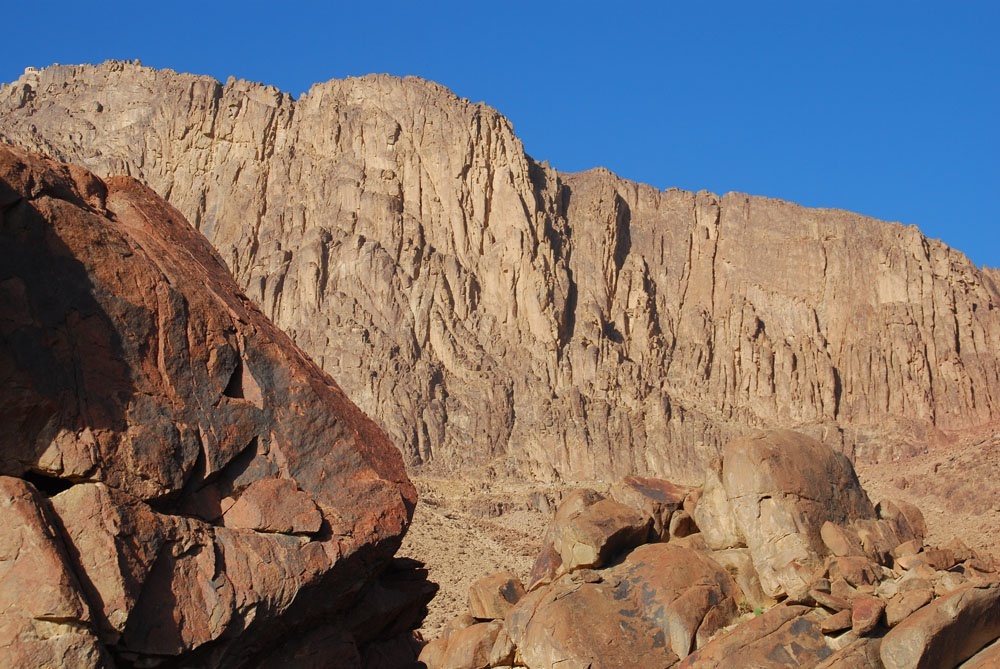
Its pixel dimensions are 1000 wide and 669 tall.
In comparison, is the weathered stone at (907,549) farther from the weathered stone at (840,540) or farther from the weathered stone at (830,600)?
the weathered stone at (830,600)

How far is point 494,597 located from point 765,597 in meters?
7.00

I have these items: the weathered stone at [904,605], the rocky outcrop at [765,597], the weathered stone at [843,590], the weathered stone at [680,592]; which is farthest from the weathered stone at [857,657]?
the weathered stone at [680,592]

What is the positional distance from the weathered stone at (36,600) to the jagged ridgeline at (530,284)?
76.1 meters

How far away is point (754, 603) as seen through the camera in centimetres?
2627

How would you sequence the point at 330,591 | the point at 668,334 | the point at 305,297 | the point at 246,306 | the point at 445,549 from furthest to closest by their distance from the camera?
the point at 668,334
the point at 305,297
the point at 445,549
the point at 246,306
the point at 330,591

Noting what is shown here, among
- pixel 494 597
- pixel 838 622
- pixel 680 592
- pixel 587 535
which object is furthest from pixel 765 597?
pixel 494 597

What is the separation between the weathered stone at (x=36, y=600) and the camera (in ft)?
47.0

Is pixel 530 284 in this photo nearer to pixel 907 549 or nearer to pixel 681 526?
pixel 681 526

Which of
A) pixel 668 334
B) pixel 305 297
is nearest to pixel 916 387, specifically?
pixel 668 334

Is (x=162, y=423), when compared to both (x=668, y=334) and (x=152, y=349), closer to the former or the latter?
(x=152, y=349)

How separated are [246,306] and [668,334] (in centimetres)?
9102

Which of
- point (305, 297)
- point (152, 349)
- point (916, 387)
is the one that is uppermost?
point (305, 297)

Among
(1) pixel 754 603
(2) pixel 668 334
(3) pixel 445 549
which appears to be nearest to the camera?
(1) pixel 754 603

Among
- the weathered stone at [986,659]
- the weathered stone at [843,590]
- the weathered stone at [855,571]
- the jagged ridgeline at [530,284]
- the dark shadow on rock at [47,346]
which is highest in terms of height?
the jagged ridgeline at [530,284]
